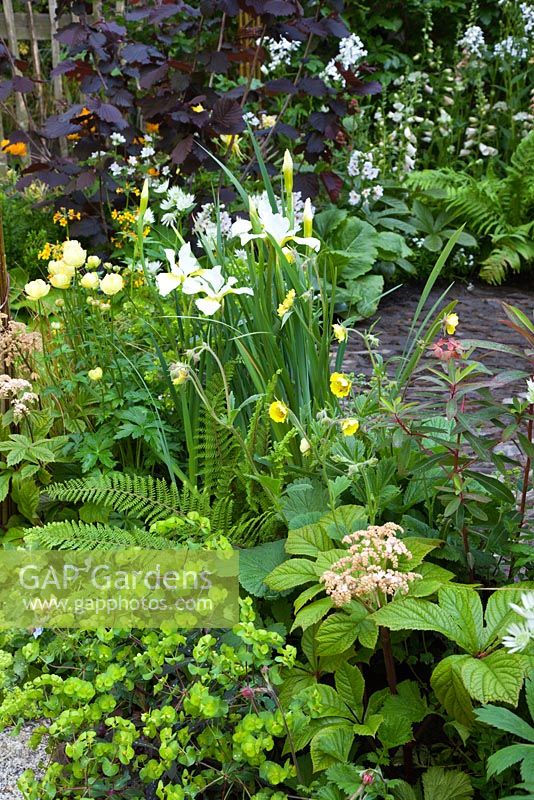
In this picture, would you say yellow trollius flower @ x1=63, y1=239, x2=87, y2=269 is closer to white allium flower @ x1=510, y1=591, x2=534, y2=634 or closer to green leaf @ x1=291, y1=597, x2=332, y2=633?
green leaf @ x1=291, y1=597, x2=332, y2=633

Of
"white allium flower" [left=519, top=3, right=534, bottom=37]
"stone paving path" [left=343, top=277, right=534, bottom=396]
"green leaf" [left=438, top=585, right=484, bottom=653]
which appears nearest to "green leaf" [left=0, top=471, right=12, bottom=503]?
"green leaf" [left=438, top=585, right=484, bottom=653]

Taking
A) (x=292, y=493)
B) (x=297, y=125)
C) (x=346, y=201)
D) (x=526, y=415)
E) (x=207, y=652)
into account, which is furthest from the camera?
(x=297, y=125)

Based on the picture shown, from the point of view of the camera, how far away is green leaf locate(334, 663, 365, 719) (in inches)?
63.2

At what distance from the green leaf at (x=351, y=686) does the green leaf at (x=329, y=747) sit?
0.23 ft

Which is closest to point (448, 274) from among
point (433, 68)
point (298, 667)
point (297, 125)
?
point (297, 125)

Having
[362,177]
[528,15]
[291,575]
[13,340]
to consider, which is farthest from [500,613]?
[528,15]

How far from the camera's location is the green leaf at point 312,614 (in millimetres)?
1583

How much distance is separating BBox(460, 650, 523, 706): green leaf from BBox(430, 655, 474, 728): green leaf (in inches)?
1.5

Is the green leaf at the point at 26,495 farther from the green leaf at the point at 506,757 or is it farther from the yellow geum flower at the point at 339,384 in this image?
the green leaf at the point at 506,757

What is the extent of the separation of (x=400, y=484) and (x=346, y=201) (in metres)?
3.03

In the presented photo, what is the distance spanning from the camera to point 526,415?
1.63 m

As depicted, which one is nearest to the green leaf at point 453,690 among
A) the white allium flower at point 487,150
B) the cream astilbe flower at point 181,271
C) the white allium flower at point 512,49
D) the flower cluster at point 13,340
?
the cream astilbe flower at point 181,271

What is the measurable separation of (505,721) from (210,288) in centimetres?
116

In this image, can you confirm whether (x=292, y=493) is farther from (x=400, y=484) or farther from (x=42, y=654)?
(x=42, y=654)
